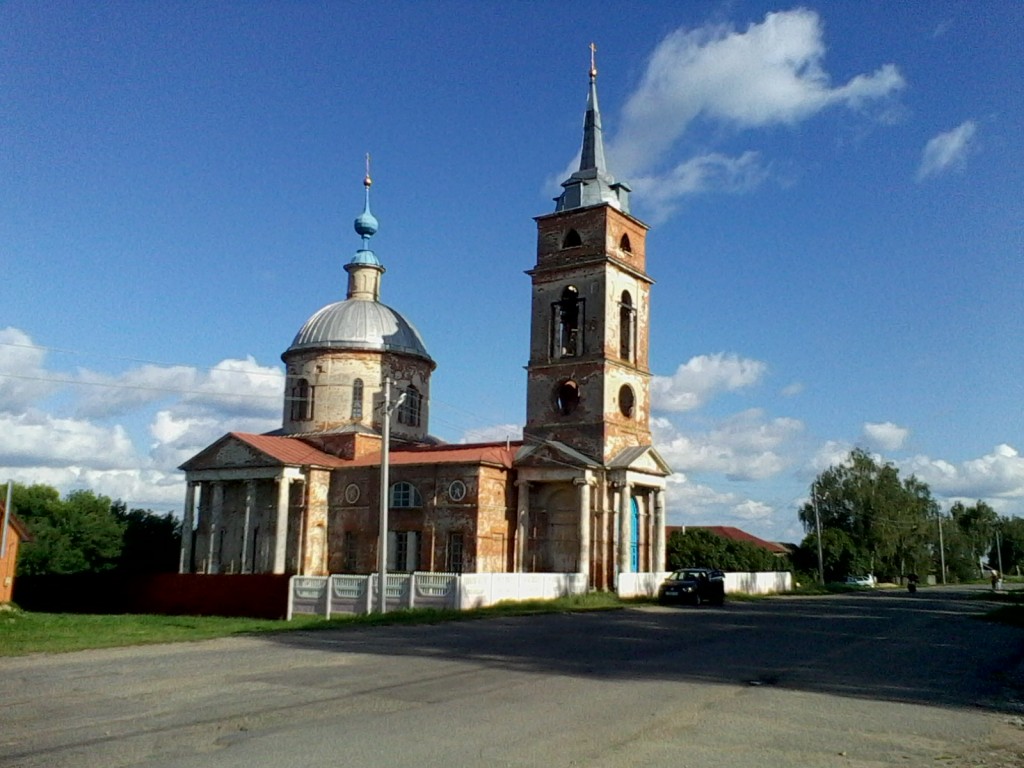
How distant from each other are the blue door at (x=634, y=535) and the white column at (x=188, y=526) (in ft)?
Answer: 64.0

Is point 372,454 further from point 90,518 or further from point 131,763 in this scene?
point 131,763

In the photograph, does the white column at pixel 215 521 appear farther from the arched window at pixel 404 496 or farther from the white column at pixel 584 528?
the white column at pixel 584 528

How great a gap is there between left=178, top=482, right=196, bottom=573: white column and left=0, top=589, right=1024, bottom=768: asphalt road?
24.5 meters

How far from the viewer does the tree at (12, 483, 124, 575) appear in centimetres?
3875

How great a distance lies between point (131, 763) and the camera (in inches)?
276

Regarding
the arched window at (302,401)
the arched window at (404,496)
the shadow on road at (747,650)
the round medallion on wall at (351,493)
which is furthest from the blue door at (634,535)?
the arched window at (302,401)

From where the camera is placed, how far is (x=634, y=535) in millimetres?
37219

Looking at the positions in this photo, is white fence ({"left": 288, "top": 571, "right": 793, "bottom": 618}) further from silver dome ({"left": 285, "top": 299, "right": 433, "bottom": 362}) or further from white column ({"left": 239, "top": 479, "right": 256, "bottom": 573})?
silver dome ({"left": 285, "top": 299, "right": 433, "bottom": 362})

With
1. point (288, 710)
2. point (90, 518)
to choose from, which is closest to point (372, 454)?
point (90, 518)

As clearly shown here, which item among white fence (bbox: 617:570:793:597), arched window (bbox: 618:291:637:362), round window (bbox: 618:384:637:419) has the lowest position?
white fence (bbox: 617:570:793:597)

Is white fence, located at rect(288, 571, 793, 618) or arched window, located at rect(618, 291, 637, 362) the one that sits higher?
arched window, located at rect(618, 291, 637, 362)

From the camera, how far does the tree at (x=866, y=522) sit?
6762cm

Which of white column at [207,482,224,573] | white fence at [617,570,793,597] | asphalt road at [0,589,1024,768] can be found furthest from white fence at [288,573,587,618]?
white column at [207,482,224,573]

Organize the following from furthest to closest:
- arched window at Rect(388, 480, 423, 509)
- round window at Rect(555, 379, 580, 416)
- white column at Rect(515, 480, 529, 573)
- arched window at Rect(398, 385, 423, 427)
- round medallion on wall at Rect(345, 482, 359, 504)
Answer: arched window at Rect(398, 385, 423, 427) < round medallion on wall at Rect(345, 482, 359, 504) < round window at Rect(555, 379, 580, 416) < arched window at Rect(388, 480, 423, 509) < white column at Rect(515, 480, 529, 573)
